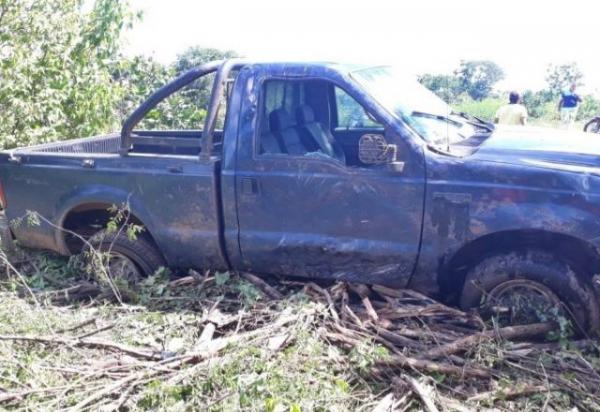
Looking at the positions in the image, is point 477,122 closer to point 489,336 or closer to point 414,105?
point 414,105

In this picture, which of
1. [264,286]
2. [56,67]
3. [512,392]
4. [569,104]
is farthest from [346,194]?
[569,104]

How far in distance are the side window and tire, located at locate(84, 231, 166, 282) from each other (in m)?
1.78

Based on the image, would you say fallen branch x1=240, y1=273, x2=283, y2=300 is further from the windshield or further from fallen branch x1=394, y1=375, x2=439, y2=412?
the windshield

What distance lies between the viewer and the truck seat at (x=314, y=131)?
3761 mm

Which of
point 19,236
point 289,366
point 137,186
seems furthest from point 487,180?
point 19,236

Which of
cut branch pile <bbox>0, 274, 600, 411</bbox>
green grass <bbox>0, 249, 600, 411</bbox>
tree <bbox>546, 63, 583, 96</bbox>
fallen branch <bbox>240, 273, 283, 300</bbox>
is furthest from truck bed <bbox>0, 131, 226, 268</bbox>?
tree <bbox>546, 63, 583, 96</bbox>

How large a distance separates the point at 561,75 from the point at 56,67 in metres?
27.0

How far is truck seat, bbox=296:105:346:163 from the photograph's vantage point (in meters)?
3.76

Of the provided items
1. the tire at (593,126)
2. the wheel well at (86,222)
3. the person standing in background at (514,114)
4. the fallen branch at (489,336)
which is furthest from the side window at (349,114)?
the tire at (593,126)

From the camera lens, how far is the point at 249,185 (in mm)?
3688

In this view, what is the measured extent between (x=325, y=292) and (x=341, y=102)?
1427 millimetres

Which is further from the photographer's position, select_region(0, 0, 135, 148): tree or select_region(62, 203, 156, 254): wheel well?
select_region(0, 0, 135, 148): tree

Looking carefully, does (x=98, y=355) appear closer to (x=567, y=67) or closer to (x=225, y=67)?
(x=225, y=67)

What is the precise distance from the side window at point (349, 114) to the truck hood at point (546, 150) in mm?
882
